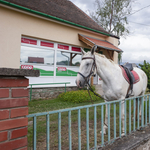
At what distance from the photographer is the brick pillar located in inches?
49.9

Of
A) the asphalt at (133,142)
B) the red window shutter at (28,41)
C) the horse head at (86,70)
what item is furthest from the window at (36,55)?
the asphalt at (133,142)

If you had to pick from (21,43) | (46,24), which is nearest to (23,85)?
(21,43)

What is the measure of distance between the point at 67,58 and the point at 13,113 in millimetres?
8453

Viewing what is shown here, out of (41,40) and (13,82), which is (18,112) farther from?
(41,40)

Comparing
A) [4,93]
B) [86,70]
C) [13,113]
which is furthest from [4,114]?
[86,70]

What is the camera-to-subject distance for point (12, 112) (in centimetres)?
132

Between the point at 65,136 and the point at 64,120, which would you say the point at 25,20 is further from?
the point at 65,136

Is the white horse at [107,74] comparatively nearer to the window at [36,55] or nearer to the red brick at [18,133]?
the red brick at [18,133]

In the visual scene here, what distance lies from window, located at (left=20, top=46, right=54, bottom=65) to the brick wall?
6734 mm

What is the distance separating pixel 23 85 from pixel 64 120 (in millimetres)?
3342

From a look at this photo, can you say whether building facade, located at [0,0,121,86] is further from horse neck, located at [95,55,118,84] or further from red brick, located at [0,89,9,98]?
red brick, located at [0,89,9,98]

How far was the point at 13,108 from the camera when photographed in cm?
133

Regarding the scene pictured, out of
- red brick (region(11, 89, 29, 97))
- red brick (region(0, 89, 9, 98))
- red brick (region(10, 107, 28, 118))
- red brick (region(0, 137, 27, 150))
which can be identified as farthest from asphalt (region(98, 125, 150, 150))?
red brick (region(0, 89, 9, 98))

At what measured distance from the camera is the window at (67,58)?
9238 millimetres
